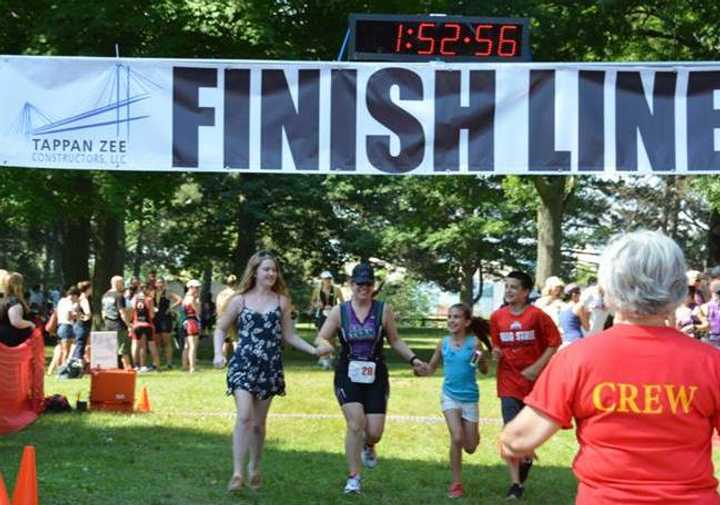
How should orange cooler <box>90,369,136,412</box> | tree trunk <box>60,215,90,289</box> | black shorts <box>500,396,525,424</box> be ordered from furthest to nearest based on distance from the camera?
tree trunk <box>60,215,90,289</box> → orange cooler <box>90,369,136,412</box> → black shorts <box>500,396,525,424</box>

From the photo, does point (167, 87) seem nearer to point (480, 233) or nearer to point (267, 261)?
point (267, 261)

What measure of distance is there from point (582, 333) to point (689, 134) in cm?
729

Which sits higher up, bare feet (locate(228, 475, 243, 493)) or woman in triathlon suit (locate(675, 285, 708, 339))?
woman in triathlon suit (locate(675, 285, 708, 339))

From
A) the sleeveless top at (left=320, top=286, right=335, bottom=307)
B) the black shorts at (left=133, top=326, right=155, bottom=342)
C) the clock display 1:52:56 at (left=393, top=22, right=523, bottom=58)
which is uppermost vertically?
the clock display 1:52:56 at (left=393, top=22, right=523, bottom=58)

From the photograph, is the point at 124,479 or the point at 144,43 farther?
the point at 144,43

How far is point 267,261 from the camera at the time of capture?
9070mm

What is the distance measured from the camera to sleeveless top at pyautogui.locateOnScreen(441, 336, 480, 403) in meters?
8.92

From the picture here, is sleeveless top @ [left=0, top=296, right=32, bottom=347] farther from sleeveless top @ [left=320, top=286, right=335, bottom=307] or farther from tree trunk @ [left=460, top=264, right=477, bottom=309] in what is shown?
tree trunk @ [left=460, top=264, right=477, bottom=309]

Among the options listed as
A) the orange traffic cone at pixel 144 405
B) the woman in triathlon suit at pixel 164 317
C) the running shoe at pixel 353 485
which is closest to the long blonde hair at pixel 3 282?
the orange traffic cone at pixel 144 405

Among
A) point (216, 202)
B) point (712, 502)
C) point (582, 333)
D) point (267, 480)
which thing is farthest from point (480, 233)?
point (712, 502)

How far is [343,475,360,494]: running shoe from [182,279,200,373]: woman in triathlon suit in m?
12.7

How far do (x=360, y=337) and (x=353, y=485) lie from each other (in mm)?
1136

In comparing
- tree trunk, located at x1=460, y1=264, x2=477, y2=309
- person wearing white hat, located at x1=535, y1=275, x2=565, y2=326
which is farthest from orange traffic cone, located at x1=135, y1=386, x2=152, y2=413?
tree trunk, located at x1=460, y1=264, x2=477, y2=309

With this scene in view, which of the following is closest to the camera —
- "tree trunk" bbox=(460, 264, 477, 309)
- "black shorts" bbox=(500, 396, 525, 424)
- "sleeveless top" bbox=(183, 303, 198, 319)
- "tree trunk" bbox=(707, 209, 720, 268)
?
"black shorts" bbox=(500, 396, 525, 424)
